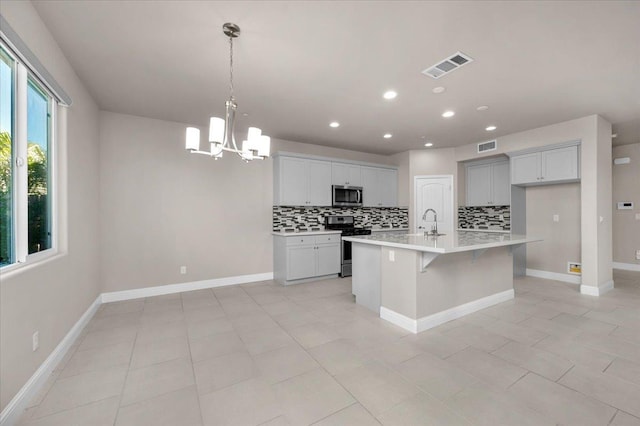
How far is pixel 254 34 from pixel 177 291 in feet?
12.3

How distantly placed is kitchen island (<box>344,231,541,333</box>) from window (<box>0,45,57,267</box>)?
2.92m

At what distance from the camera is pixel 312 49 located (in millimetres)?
2420

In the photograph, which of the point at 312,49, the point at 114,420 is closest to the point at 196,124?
the point at 312,49

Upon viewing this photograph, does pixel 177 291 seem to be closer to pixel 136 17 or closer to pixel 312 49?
pixel 136 17

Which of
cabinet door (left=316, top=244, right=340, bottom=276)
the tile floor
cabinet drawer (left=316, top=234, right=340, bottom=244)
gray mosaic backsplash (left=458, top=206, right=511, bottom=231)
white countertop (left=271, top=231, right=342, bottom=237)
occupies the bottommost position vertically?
the tile floor

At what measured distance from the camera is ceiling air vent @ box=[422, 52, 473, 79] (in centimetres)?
252

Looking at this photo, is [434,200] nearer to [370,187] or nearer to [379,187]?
[379,187]

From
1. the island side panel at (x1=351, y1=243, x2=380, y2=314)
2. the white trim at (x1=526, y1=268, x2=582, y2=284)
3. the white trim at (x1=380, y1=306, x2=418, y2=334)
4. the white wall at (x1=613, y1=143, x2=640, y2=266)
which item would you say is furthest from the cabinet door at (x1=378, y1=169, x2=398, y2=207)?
the white wall at (x1=613, y1=143, x2=640, y2=266)

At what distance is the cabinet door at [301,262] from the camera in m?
4.70

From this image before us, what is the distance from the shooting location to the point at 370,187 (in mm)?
6059

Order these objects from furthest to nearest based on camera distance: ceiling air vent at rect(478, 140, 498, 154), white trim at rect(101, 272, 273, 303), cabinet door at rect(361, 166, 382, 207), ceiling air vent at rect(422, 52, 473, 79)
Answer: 1. cabinet door at rect(361, 166, 382, 207)
2. ceiling air vent at rect(478, 140, 498, 154)
3. white trim at rect(101, 272, 273, 303)
4. ceiling air vent at rect(422, 52, 473, 79)

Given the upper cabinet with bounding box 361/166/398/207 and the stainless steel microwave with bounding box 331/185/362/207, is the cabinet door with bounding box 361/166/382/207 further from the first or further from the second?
the stainless steel microwave with bounding box 331/185/362/207

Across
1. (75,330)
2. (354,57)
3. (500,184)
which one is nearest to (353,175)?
(500,184)

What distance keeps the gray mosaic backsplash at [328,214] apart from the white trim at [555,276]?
2.50 m
